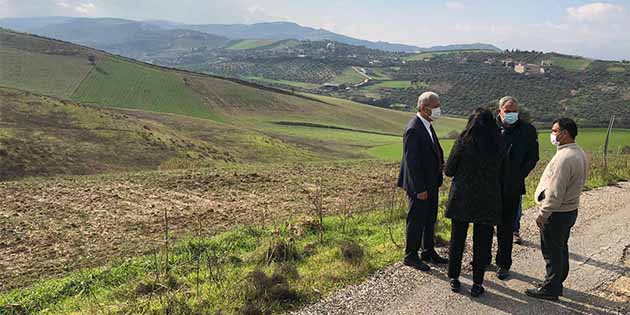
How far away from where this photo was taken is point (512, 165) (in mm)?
6391

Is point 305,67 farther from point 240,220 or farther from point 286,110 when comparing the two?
point 240,220

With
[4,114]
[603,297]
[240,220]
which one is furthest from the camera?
Result: [4,114]

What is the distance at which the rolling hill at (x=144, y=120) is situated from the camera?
24.5 m

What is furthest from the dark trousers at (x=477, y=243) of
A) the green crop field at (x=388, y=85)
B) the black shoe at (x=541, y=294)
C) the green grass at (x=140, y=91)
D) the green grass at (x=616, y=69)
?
the green crop field at (x=388, y=85)

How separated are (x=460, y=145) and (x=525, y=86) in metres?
123

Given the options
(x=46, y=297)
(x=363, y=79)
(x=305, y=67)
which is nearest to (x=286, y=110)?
(x=46, y=297)

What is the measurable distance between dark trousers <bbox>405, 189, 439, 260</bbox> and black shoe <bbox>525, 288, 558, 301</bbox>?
4.96 ft

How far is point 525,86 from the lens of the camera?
114 meters

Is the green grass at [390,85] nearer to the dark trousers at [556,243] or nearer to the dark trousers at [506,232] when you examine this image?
the dark trousers at [506,232]

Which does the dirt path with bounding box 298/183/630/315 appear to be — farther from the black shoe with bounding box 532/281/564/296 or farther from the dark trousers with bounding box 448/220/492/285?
the dark trousers with bounding box 448/220/492/285

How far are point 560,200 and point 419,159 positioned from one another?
5.87ft

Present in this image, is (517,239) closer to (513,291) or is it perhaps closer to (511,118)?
(513,291)

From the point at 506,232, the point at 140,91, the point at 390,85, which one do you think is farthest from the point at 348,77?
the point at 506,232

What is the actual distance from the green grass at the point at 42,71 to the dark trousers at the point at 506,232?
7132 cm
